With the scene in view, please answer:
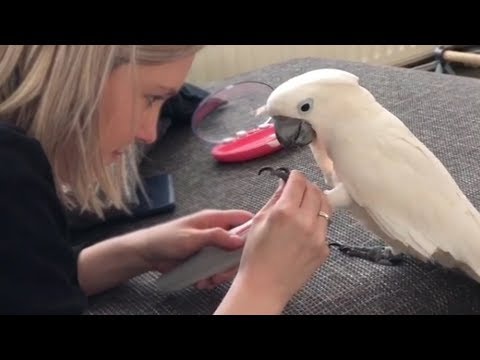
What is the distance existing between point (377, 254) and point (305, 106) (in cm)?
22

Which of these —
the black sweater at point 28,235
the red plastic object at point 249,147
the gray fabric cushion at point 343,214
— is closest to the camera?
the black sweater at point 28,235

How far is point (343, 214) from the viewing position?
87 centimetres

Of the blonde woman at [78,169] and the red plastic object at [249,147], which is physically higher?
the blonde woman at [78,169]

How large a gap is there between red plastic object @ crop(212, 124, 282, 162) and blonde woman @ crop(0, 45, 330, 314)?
1.11ft

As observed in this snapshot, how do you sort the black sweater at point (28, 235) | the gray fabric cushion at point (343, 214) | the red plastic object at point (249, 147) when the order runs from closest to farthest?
the black sweater at point (28, 235), the gray fabric cushion at point (343, 214), the red plastic object at point (249, 147)

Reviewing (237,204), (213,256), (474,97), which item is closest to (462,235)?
(213,256)

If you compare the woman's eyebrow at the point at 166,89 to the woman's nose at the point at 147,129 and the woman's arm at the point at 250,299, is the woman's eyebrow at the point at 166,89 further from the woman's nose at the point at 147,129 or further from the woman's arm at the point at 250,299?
the woman's arm at the point at 250,299

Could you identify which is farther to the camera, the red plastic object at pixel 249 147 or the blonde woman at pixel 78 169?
the red plastic object at pixel 249 147

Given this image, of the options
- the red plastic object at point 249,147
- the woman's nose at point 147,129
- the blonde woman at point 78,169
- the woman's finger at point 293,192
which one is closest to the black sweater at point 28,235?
the blonde woman at point 78,169

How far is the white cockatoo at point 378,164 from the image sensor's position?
0.64m

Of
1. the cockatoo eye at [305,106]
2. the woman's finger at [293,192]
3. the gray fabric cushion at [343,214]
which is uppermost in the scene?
the cockatoo eye at [305,106]

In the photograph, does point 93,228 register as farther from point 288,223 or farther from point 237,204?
point 288,223
